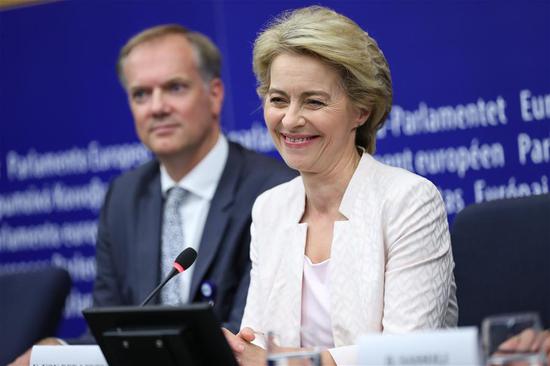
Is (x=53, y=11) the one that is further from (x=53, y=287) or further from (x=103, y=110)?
(x=53, y=287)

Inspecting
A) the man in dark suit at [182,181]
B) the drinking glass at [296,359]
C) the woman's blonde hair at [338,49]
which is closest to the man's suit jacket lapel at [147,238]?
the man in dark suit at [182,181]

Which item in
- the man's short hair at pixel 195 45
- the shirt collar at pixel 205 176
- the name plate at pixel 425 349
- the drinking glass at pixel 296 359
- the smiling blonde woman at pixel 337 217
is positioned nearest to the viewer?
the name plate at pixel 425 349

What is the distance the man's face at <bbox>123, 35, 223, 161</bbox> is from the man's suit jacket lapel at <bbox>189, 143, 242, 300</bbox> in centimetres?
21

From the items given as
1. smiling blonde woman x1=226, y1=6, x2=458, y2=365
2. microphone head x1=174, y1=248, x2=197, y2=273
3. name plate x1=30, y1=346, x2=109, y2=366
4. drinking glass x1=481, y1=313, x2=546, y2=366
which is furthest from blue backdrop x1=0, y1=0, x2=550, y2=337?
drinking glass x1=481, y1=313, x2=546, y2=366

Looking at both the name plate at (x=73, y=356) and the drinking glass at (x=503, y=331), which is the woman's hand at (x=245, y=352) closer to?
the name plate at (x=73, y=356)

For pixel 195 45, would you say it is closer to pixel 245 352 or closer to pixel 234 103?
pixel 234 103

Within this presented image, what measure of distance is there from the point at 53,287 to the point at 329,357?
1.58 meters

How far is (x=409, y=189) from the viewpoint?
9.26 ft

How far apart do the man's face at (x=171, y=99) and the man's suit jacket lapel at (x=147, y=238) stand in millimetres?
155

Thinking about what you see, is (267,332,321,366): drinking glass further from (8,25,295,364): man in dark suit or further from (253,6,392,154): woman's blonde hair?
(8,25,295,364): man in dark suit

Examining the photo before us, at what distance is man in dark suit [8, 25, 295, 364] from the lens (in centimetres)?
385

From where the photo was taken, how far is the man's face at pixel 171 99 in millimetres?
4191

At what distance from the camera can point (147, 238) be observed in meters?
4.04

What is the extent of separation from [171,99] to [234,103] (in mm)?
374
